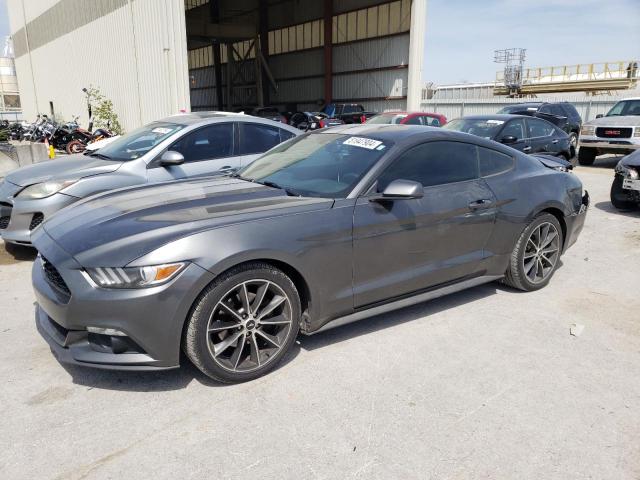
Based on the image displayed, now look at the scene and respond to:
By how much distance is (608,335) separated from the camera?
3775 mm

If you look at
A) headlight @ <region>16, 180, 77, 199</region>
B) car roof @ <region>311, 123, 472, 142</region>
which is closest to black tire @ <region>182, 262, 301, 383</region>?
car roof @ <region>311, 123, 472, 142</region>

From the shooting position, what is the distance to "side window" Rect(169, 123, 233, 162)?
5.76 metres

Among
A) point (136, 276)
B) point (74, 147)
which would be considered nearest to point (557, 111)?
point (74, 147)

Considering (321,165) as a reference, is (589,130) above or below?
below

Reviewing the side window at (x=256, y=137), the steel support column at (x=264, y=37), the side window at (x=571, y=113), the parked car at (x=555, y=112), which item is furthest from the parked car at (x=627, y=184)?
the steel support column at (x=264, y=37)

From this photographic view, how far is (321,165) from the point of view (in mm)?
3746

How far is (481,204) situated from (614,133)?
35.4ft

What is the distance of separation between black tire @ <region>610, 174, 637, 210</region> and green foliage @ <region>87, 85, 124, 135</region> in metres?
15.8

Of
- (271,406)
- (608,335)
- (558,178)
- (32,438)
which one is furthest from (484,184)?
(32,438)

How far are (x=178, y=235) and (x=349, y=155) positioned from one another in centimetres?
151

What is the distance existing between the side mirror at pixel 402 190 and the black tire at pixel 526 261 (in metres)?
1.57

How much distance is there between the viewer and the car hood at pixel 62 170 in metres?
5.41

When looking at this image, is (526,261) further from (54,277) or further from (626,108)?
(626,108)

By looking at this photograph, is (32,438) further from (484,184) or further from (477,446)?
(484,184)
